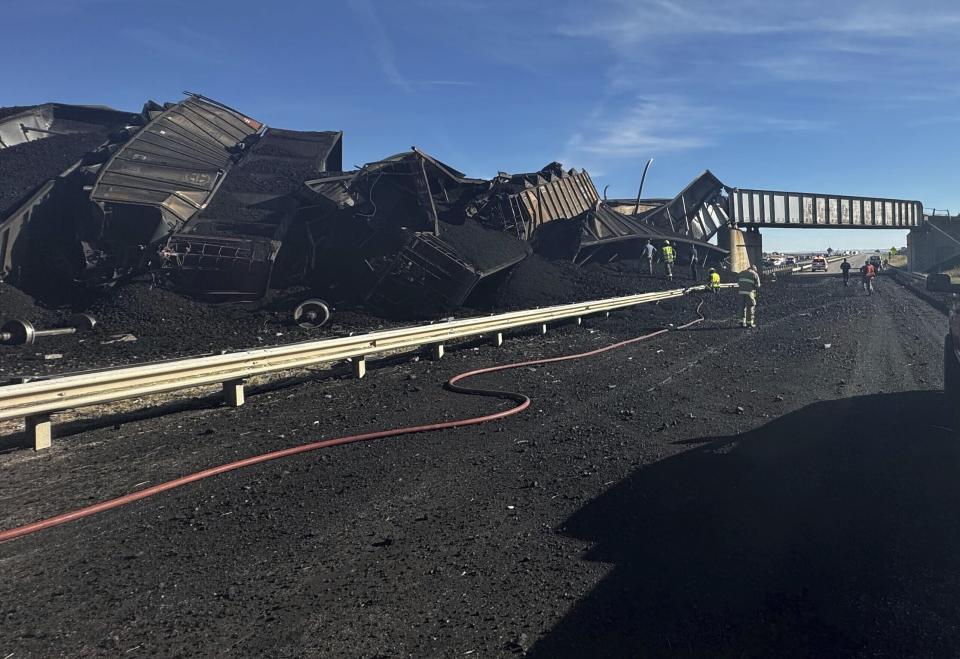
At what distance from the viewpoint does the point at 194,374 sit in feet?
21.9

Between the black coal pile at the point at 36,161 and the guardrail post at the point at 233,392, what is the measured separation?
44.7ft

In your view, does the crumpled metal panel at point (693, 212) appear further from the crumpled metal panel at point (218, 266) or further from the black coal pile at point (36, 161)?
the black coal pile at point (36, 161)

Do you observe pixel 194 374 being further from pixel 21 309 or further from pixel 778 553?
pixel 21 309

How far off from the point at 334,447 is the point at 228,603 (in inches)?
104

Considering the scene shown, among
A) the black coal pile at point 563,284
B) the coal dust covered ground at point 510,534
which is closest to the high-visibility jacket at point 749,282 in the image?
the black coal pile at point 563,284

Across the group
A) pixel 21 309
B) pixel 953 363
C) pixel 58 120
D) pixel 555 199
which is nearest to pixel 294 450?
pixel 953 363

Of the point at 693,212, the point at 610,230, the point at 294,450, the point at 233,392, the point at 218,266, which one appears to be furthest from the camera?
the point at 693,212

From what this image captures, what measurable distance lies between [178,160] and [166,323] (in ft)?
27.9

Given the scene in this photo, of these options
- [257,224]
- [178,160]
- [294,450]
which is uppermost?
[178,160]

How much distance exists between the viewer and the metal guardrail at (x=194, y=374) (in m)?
5.45

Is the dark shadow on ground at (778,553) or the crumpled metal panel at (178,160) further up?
the crumpled metal panel at (178,160)

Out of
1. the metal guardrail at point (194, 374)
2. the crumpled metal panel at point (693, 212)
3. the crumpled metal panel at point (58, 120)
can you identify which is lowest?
the metal guardrail at point (194, 374)

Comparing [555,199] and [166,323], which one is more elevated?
[555,199]

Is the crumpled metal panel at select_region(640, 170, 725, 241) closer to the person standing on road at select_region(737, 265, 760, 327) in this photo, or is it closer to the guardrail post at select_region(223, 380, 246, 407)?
the person standing on road at select_region(737, 265, 760, 327)
